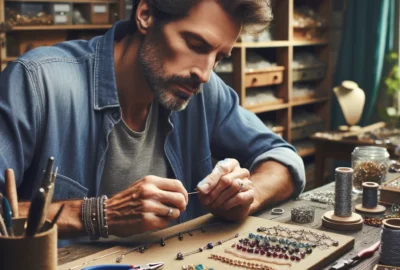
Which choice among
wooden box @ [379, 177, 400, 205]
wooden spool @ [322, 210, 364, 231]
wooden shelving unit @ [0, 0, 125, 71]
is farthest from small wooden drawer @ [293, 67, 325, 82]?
wooden spool @ [322, 210, 364, 231]

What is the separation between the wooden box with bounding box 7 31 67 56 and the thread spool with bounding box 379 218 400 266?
9.60 feet

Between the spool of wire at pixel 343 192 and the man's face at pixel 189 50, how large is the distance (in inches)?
16.4

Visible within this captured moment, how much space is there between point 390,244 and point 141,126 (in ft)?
2.76

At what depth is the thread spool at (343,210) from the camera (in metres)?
1.48

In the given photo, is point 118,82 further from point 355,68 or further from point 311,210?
point 355,68

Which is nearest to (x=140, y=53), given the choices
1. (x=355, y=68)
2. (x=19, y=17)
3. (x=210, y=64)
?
(x=210, y=64)

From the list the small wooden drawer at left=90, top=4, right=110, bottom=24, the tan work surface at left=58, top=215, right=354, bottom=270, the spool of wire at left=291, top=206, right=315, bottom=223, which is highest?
the small wooden drawer at left=90, top=4, right=110, bottom=24

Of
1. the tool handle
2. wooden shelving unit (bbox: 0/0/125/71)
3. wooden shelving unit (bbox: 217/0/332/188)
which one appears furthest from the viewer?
wooden shelving unit (bbox: 217/0/332/188)

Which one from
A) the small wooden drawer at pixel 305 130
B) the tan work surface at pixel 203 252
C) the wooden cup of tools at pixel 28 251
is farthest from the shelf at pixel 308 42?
the wooden cup of tools at pixel 28 251

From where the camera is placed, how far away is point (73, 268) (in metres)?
1.18

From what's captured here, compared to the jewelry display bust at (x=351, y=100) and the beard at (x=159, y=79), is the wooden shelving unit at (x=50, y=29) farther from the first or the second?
the beard at (x=159, y=79)

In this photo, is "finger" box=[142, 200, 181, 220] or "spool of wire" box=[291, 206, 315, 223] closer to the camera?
"finger" box=[142, 200, 181, 220]

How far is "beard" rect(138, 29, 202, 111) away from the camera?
5.24 ft

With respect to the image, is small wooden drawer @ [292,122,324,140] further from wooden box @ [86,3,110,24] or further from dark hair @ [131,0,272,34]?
dark hair @ [131,0,272,34]
